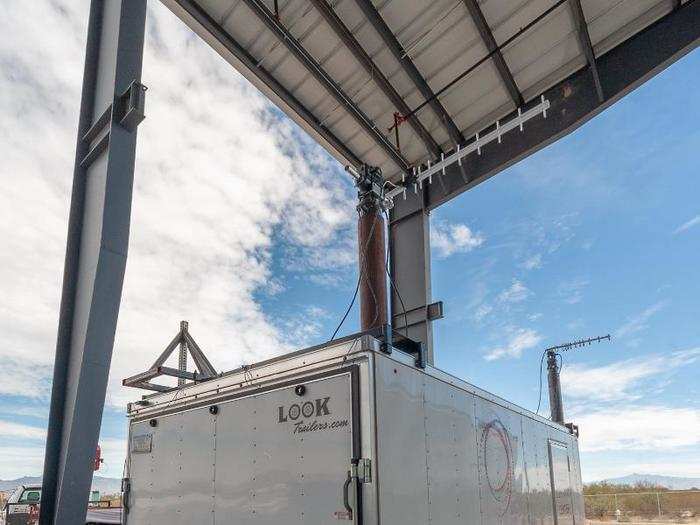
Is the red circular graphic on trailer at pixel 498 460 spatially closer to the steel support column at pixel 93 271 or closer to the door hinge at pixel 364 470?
the door hinge at pixel 364 470

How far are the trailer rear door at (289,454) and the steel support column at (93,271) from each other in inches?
45.9

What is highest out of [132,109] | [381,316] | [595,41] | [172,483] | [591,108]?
[595,41]

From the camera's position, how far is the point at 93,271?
468 centimetres

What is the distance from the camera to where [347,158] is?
11.0m

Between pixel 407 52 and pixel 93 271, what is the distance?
6.61m

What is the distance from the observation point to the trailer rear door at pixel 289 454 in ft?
12.7

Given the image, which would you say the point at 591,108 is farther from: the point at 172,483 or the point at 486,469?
the point at 172,483

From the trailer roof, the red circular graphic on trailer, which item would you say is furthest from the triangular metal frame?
the red circular graphic on trailer

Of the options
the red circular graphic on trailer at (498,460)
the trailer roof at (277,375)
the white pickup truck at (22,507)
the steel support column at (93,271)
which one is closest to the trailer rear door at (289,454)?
the trailer roof at (277,375)

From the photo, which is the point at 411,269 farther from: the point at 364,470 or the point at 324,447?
the point at 364,470

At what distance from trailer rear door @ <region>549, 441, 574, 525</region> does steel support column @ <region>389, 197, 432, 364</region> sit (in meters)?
2.93

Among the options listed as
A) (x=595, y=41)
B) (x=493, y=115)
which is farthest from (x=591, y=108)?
(x=493, y=115)

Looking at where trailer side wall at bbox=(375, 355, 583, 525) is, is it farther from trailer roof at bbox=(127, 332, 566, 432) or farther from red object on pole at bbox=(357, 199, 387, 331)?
red object on pole at bbox=(357, 199, 387, 331)

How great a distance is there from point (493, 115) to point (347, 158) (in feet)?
9.83
